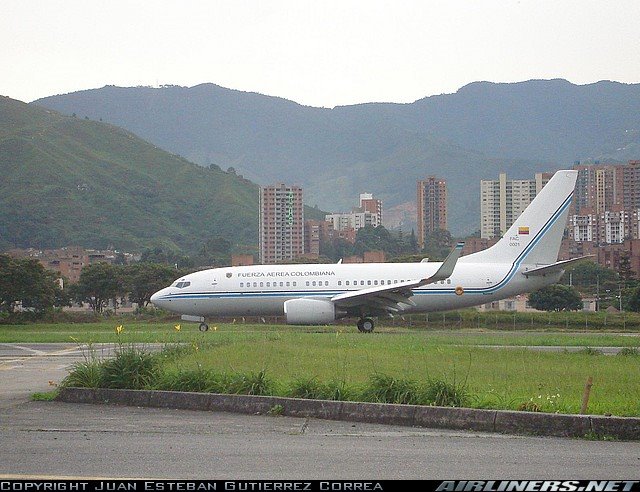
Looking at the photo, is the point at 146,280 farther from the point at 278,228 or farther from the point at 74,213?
the point at 278,228

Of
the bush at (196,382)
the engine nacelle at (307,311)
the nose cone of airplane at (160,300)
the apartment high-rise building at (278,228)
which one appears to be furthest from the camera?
the apartment high-rise building at (278,228)

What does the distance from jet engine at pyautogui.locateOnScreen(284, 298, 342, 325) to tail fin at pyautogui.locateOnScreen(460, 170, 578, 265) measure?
22.4ft

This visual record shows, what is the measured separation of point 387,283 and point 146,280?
3469 centimetres

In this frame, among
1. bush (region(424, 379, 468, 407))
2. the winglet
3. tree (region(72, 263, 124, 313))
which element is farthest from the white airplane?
tree (region(72, 263, 124, 313))

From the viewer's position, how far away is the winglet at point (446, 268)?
107 ft

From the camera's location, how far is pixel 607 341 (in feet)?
94.2

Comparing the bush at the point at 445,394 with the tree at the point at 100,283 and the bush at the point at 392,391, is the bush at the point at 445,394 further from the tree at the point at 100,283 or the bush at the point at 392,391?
the tree at the point at 100,283

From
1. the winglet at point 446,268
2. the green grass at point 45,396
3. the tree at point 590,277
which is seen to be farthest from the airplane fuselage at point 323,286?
the tree at point 590,277

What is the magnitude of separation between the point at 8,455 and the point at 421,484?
3.99 m

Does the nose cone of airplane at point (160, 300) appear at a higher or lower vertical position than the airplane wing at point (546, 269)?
lower

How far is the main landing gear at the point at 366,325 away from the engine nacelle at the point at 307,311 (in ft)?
4.22

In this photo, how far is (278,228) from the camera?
19475 cm

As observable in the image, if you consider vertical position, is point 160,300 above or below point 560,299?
above

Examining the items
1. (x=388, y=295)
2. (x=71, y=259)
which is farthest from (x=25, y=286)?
(x=71, y=259)
